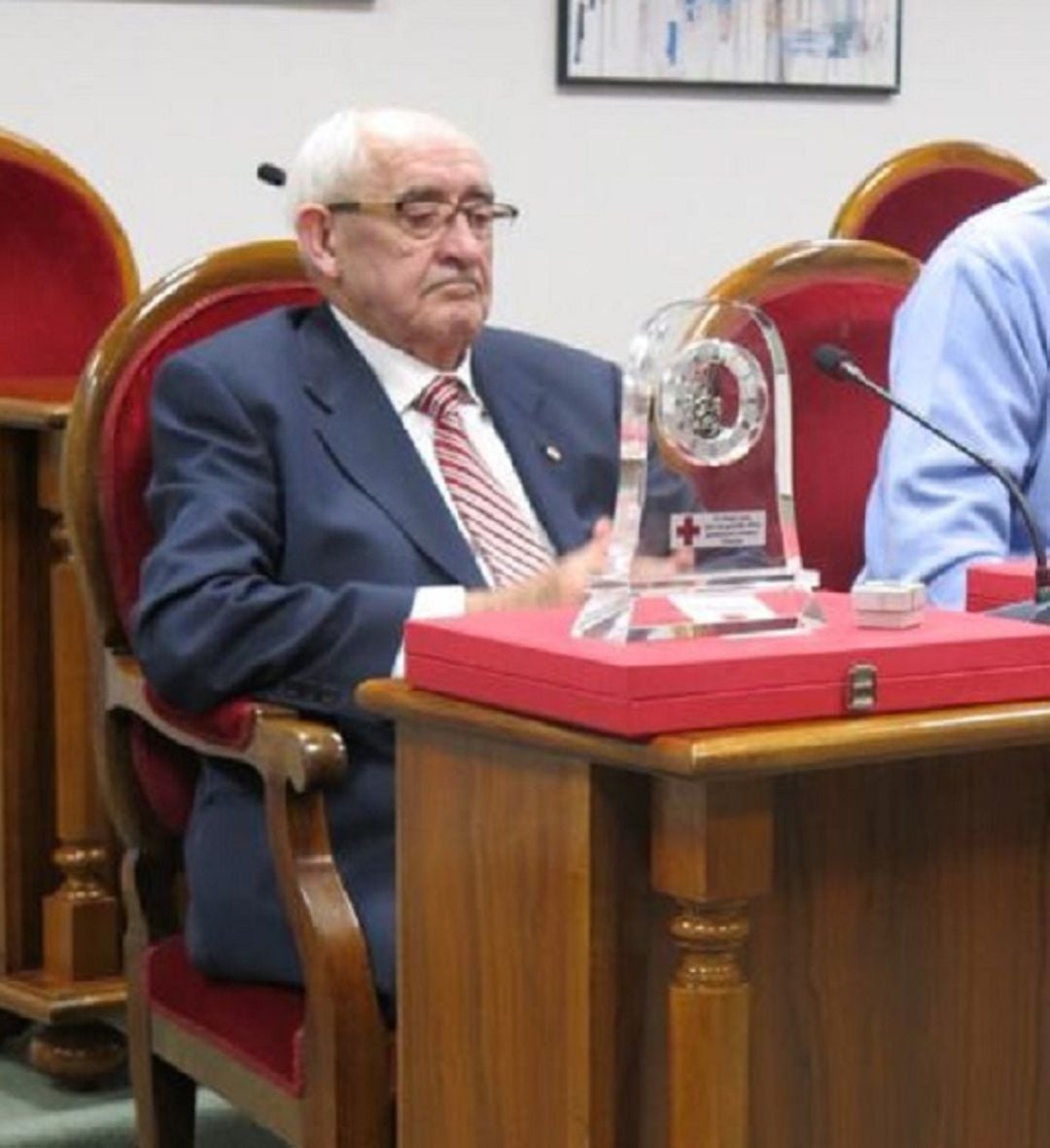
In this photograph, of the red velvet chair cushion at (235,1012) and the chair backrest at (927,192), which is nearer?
the red velvet chair cushion at (235,1012)

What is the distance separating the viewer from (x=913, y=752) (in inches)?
59.4

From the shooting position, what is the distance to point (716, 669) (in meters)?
1.46

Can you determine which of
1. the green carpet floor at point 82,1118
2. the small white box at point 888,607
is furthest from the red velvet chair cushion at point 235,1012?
the small white box at point 888,607

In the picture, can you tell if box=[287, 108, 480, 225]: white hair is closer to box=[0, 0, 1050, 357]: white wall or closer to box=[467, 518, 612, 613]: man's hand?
box=[467, 518, 612, 613]: man's hand

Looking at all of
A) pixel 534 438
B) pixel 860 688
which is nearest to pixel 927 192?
pixel 534 438

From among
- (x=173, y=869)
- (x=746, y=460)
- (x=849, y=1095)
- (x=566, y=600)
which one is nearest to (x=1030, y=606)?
(x=746, y=460)

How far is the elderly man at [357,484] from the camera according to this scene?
225 centimetres

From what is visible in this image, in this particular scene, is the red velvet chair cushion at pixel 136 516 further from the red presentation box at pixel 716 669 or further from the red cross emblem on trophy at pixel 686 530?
the red cross emblem on trophy at pixel 686 530

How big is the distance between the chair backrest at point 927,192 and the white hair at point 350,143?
1300 millimetres

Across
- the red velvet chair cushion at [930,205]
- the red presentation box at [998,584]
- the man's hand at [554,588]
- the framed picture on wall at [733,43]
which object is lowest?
the man's hand at [554,588]

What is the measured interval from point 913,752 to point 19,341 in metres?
2.11

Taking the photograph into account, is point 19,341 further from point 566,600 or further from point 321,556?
point 566,600

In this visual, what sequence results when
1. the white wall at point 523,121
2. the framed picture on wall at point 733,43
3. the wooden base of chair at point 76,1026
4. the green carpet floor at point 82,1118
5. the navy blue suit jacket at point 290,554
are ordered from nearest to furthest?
1. the navy blue suit jacket at point 290,554
2. the green carpet floor at point 82,1118
3. the wooden base of chair at point 76,1026
4. the white wall at point 523,121
5. the framed picture on wall at point 733,43

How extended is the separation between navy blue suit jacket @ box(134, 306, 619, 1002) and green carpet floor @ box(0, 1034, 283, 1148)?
18.7 inches
